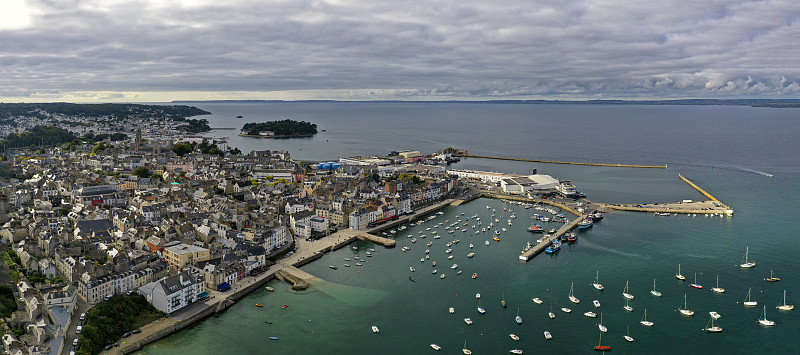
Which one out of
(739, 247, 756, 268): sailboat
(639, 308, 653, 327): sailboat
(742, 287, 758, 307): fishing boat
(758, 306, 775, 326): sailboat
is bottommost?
(639, 308, 653, 327): sailboat

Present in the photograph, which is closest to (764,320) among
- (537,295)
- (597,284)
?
(597,284)

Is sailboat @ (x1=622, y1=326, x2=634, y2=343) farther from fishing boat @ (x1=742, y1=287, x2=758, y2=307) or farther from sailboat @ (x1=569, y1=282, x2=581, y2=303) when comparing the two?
fishing boat @ (x1=742, y1=287, x2=758, y2=307)

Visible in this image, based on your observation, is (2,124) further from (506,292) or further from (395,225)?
(506,292)

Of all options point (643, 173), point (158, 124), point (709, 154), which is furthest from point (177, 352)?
point (158, 124)

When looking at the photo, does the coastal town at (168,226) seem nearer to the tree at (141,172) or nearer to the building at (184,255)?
the building at (184,255)

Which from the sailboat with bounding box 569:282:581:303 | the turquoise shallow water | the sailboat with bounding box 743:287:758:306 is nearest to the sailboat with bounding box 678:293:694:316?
the turquoise shallow water

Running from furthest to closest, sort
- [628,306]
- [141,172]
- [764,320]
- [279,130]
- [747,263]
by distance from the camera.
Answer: [279,130], [141,172], [747,263], [628,306], [764,320]

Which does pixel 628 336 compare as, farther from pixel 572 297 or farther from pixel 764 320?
pixel 764 320
